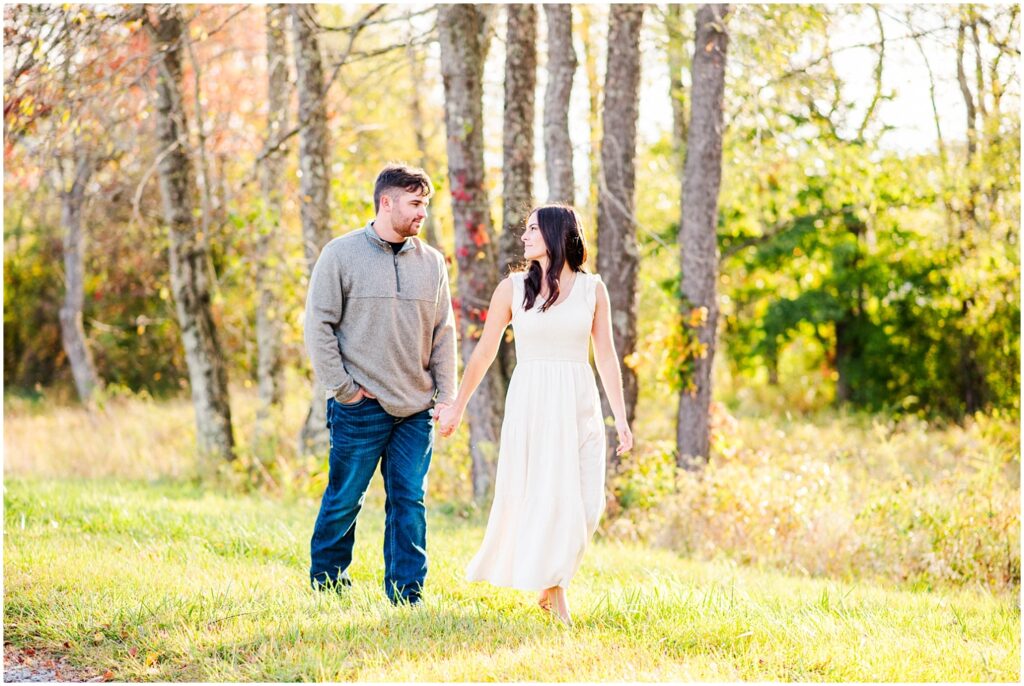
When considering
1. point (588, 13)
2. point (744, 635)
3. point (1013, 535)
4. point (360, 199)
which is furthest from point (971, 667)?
point (588, 13)

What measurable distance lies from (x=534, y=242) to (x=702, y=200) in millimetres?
5027

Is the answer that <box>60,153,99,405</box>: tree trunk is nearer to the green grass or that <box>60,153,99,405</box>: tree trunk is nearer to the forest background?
the forest background

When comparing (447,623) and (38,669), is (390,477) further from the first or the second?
(38,669)

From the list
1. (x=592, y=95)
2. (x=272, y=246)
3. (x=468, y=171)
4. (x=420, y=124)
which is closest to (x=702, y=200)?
(x=468, y=171)

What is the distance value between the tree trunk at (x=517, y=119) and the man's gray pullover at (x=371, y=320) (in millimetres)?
4068

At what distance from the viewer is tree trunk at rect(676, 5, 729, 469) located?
30.7 ft

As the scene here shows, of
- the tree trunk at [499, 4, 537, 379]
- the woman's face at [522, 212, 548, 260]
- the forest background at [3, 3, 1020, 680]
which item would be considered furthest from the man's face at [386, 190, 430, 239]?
the tree trunk at [499, 4, 537, 379]

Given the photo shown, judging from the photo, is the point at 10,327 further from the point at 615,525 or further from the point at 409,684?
the point at 409,684

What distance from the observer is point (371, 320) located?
195 inches

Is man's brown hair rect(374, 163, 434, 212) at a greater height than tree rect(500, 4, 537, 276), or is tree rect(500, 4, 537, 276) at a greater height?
tree rect(500, 4, 537, 276)

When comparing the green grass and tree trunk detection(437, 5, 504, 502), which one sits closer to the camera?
the green grass

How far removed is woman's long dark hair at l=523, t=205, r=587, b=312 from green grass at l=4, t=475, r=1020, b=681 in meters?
1.53

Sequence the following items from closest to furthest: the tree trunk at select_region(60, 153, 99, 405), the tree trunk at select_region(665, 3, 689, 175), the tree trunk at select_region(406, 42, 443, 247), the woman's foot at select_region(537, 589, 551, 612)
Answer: the woman's foot at select_region(537, 589, 551, 612)
the tree trunk at select_region(665, 3, 689, 175)
the tree trunk at select_region(406, 42, 443, 247)
the tree trunk at select_region(60, 153, 99, 405)

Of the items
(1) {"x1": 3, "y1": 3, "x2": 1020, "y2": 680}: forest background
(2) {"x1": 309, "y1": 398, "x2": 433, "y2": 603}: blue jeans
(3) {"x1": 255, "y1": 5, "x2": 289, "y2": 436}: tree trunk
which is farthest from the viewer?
(3) {"x1": 255, "y1": 5, "x2": 289, "y2": 436}: tree trunk
